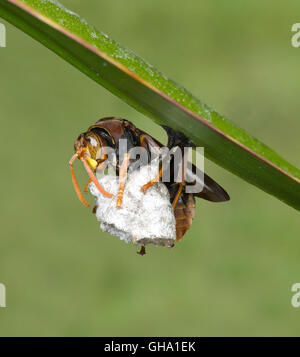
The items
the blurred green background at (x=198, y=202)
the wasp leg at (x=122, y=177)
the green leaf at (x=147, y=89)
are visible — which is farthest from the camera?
the blurred green background at (x=198, y=202)

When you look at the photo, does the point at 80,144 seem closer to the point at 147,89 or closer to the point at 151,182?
the point at 151,182

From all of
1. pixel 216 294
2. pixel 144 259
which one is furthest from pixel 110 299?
pixel 216 294

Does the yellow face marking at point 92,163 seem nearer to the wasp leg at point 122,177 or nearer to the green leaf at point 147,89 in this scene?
the wasp leg at point 122,177

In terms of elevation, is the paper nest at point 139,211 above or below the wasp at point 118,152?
below

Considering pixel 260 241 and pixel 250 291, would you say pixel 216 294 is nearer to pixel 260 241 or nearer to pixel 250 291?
pixel 250 291

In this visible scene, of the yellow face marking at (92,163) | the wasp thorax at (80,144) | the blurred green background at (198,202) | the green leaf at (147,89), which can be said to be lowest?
the green leaf at (147,89)

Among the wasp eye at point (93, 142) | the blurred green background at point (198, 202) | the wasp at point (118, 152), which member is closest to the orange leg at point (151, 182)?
the wasp at point (118, 152)
